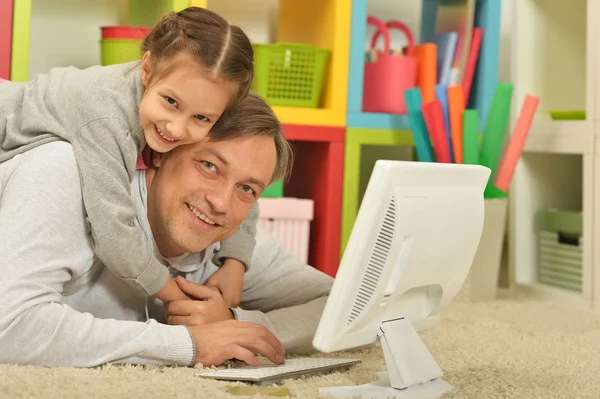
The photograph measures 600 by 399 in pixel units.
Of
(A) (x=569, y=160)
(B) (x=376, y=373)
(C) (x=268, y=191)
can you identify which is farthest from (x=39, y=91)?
(A) (x=569, y=160)

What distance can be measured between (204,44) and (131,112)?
15 cm

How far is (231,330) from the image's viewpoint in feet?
4.09

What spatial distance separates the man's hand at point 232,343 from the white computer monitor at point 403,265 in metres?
0.18

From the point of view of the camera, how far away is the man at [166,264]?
44.0 inches

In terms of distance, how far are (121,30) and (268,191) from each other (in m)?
0.56

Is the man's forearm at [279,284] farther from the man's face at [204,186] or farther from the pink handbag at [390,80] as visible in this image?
the pink handbag at [390,80]

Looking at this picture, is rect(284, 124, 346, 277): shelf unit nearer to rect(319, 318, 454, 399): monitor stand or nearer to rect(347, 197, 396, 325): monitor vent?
rect(319, 318, 454, 399): monitor stand

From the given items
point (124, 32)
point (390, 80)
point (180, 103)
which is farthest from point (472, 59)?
point (180, 103)

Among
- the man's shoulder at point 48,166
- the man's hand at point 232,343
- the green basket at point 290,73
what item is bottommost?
the man's hand at point 232,343

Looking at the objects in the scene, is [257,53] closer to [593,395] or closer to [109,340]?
[109,340]

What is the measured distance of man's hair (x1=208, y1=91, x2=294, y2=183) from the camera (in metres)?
1.31

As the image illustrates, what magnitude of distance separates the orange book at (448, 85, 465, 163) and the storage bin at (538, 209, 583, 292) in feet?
1.39

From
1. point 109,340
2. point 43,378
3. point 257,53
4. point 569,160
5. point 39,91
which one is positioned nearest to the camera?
point 43,378

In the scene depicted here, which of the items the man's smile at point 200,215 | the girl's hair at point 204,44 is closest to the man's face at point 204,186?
the man's smile at point 200,215
